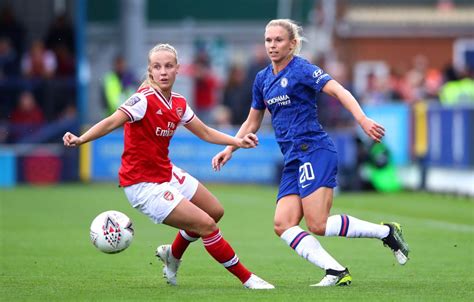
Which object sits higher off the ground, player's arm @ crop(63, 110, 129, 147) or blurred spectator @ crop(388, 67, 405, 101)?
player's arm @ crop(63, 110, 129, 147)

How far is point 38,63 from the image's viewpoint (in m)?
25.1

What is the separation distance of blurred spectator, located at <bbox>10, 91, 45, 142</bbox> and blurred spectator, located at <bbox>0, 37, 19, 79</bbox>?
2.56ft

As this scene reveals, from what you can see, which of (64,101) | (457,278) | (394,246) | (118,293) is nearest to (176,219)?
(118,293)

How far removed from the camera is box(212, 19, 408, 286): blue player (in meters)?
9.03

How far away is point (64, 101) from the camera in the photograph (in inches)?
1001

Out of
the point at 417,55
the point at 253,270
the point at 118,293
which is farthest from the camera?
the point at 417,55

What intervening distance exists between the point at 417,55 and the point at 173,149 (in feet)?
70.6

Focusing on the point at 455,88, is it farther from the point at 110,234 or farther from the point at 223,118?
the point at 110,234

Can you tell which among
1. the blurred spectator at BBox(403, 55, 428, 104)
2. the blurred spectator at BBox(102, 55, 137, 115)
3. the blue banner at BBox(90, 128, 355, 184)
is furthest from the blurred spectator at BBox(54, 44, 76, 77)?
the blurred spectator at BBox(403, 55, 428, 104)

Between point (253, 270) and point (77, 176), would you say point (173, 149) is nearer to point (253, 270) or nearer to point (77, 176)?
point (77, 176)

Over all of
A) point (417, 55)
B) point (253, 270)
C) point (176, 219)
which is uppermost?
point (176, 219)

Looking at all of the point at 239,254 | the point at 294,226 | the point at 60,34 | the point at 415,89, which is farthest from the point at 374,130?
the point at 415,89

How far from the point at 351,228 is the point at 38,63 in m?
16.9

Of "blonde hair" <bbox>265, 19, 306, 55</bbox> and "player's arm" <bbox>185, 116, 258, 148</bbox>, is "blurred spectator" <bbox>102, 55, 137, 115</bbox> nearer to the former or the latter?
"player's arm" <bbox>185, 116, 258, 148</bbox>
